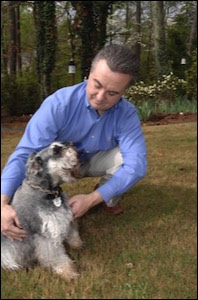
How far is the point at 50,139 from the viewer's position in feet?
8.44

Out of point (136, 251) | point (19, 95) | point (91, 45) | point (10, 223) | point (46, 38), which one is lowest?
point (136, 251)

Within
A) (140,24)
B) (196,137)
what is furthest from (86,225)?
(140,24)

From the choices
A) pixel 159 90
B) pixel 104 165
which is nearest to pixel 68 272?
pixel 104 165

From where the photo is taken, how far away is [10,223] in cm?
225

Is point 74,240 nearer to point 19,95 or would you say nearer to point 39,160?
point 39,160

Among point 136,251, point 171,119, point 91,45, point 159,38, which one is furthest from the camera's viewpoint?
point 171,119

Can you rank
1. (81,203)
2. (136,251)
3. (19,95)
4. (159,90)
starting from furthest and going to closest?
(159,90)
(19,95)
(136,251)
(81,203)

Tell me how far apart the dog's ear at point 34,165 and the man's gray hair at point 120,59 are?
641 mm

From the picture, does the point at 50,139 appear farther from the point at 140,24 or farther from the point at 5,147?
the point at 140,24

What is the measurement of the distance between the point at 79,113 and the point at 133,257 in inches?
38.9

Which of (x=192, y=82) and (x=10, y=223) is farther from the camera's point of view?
(x=192, y=82)

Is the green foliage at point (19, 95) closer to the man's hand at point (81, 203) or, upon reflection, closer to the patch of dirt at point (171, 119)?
the patch of dirt at point (171, 119)

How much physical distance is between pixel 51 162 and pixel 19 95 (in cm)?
248

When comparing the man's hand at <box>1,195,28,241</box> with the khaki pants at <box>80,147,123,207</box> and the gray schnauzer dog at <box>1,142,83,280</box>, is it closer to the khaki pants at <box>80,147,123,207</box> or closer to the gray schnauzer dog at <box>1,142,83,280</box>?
the gray schnauzer dog at <box>1,142,83,280</box>
